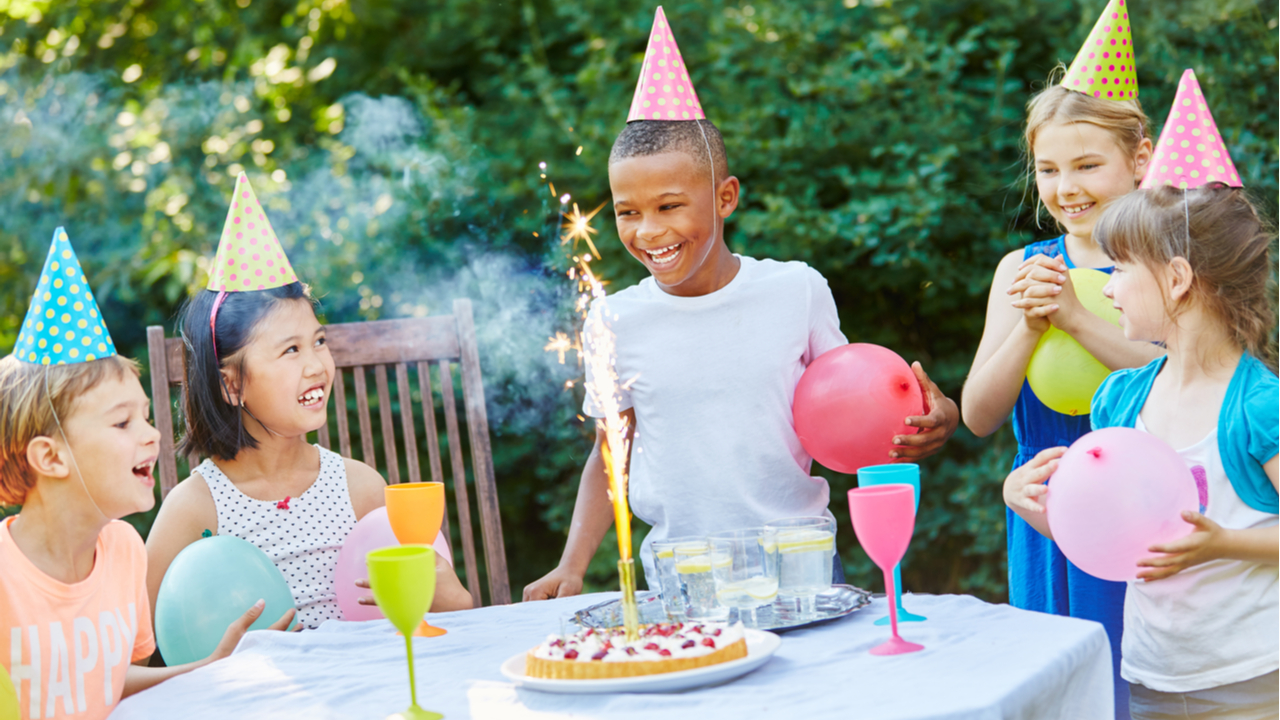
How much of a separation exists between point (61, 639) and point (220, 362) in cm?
74

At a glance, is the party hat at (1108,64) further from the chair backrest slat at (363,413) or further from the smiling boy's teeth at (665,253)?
the chair backrest slat at (363,413)

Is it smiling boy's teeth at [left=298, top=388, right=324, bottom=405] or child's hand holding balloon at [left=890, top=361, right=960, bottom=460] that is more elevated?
smiling boy's teeth at [left=298, top=388, right=324, bottom=405]

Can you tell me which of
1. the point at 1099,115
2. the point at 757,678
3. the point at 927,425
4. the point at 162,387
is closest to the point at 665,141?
the point at 927,425

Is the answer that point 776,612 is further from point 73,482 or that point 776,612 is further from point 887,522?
point 73,482

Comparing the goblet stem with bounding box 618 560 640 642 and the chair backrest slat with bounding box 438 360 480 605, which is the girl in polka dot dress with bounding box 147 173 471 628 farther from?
the goblet stem with bounding box 618 560 640 642

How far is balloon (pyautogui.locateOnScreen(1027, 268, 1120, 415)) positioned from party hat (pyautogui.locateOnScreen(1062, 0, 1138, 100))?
0.40 m

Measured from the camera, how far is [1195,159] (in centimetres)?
179

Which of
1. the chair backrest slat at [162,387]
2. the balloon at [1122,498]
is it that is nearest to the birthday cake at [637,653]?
the balloon at [1122,498]

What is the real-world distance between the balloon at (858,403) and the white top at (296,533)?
3.30 ft

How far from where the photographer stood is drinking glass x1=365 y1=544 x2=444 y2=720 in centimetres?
128

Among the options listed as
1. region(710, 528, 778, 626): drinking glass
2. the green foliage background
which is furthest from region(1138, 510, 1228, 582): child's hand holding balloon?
the green foliage background

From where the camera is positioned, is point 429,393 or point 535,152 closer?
point 429,393

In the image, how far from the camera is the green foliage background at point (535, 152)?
3.82m

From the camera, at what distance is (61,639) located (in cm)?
164
